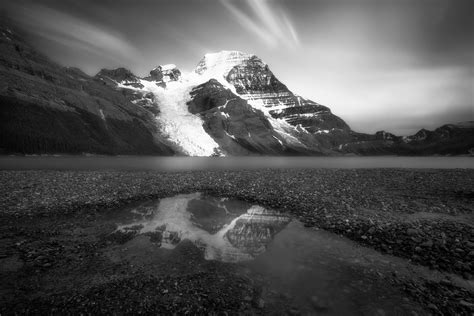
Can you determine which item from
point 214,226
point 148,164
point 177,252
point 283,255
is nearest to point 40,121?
point 148,164

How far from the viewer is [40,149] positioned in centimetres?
13838

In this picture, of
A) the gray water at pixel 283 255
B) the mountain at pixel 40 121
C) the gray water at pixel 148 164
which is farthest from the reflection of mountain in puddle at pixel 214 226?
the mountain at pixel 40 121

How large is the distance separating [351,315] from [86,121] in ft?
752

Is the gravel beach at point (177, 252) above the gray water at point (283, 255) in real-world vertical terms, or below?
above

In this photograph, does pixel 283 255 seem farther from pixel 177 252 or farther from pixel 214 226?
→ pixel 214 226

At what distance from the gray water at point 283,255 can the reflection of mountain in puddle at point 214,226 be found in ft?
0.16

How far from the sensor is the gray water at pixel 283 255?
812 cm

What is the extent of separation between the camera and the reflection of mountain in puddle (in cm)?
1267

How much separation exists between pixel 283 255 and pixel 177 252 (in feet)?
17.1

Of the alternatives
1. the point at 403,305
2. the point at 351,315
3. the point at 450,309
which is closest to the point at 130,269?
the point at 351,315

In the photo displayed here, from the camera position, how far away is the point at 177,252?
1179 centimetres

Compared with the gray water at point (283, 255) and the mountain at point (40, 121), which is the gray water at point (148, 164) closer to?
the mountain at point (40, 121)

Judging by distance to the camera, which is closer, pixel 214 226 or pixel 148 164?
pixel 214 226

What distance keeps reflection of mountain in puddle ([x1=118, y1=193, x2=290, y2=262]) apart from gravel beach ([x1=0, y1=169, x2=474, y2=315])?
1.12 meters
